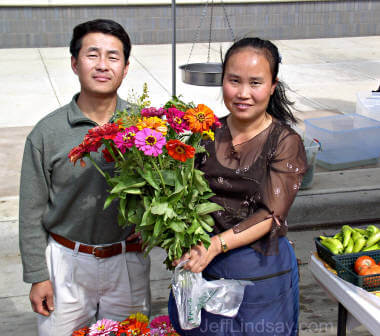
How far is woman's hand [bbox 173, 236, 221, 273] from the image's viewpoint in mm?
2102

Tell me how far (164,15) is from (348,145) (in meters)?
7.49

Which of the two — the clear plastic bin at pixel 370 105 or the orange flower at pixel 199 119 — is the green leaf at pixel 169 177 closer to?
the orange flower at pixel 199 119

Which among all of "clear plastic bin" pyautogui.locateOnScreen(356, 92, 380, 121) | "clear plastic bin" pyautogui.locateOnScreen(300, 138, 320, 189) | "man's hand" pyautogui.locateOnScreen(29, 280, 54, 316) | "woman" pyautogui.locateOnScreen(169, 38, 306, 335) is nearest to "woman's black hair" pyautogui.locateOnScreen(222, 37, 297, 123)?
"woman" pyautogui.locateOnScreen(169, 38, 306, 335)

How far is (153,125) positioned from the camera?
196 centimetres

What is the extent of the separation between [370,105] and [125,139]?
15.7ft

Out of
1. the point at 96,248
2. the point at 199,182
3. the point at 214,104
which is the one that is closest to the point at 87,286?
the point at 96,248

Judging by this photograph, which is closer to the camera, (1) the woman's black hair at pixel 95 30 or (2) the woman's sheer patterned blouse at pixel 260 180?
(2) the woman's sheer patterned blouse at pixel 260 180

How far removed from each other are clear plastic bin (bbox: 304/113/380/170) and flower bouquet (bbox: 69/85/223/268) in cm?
361

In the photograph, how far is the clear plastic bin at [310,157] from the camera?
4.84m

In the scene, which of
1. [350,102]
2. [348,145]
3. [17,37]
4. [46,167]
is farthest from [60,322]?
[17,37]

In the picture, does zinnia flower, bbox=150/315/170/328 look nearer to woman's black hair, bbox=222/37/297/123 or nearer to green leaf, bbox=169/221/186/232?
green leaf, bbox=169/221/186/232

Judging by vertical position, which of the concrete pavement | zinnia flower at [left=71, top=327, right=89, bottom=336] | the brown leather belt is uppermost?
the brown leather belt

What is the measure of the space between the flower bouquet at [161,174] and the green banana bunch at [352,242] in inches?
39.2

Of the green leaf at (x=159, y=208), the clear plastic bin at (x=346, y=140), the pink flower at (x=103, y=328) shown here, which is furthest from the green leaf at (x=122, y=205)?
the clear plastic bin at (x=346, y=140)
